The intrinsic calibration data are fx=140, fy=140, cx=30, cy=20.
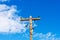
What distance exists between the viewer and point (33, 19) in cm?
1620

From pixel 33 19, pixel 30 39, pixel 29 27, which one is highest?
pixel 33 19

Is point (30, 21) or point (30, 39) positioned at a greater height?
point (30, 21)

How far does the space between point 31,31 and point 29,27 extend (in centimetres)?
54

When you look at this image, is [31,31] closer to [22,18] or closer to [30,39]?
[30,39]

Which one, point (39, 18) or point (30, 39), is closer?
point (30, 39)

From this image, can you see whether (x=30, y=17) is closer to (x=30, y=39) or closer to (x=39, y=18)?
(x=39, y=18)

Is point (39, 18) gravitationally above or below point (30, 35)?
above

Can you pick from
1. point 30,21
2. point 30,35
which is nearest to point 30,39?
point 30,35

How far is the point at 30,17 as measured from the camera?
16062 mm

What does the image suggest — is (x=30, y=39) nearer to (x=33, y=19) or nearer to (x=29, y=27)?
(x=29, y=27)

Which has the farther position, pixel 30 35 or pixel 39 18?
pixel 39 18

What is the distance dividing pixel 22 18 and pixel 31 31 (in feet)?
7.03

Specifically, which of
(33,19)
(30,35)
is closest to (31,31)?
(30,35)

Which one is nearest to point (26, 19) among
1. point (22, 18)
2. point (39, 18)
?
point (22, 18)
